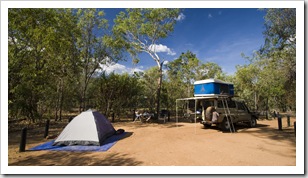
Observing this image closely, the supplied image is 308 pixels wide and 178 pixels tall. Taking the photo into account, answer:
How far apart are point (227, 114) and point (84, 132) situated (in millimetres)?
7735

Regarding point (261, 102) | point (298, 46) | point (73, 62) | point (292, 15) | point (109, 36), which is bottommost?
point (261, 102)

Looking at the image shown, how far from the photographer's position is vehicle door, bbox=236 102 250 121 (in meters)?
10.4

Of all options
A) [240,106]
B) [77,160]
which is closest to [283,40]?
[240,106]

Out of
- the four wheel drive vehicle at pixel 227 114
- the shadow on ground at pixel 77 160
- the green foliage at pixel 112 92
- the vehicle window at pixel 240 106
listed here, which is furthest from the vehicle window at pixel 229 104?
the green foliage at pixel 112 92

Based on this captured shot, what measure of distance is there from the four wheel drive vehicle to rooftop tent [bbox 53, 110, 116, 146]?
222 inches

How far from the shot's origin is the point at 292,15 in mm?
8422

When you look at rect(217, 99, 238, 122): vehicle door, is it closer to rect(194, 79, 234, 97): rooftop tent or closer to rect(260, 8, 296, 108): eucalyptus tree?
rect(194, 79, 234, 97): rooftop tent

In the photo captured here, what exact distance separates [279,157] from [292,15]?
299 inches

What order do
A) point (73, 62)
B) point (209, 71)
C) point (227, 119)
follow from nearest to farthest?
1. point (227, 119)
2. point (73, 62)
3. point (209, 71)

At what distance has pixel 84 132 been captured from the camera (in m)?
6.58

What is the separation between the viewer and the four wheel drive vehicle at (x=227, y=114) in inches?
363

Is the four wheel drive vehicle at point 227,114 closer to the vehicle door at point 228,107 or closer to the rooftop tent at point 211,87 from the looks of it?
the vehicle door at point 228,107

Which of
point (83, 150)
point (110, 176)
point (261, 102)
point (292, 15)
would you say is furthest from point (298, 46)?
point (261, 102)
